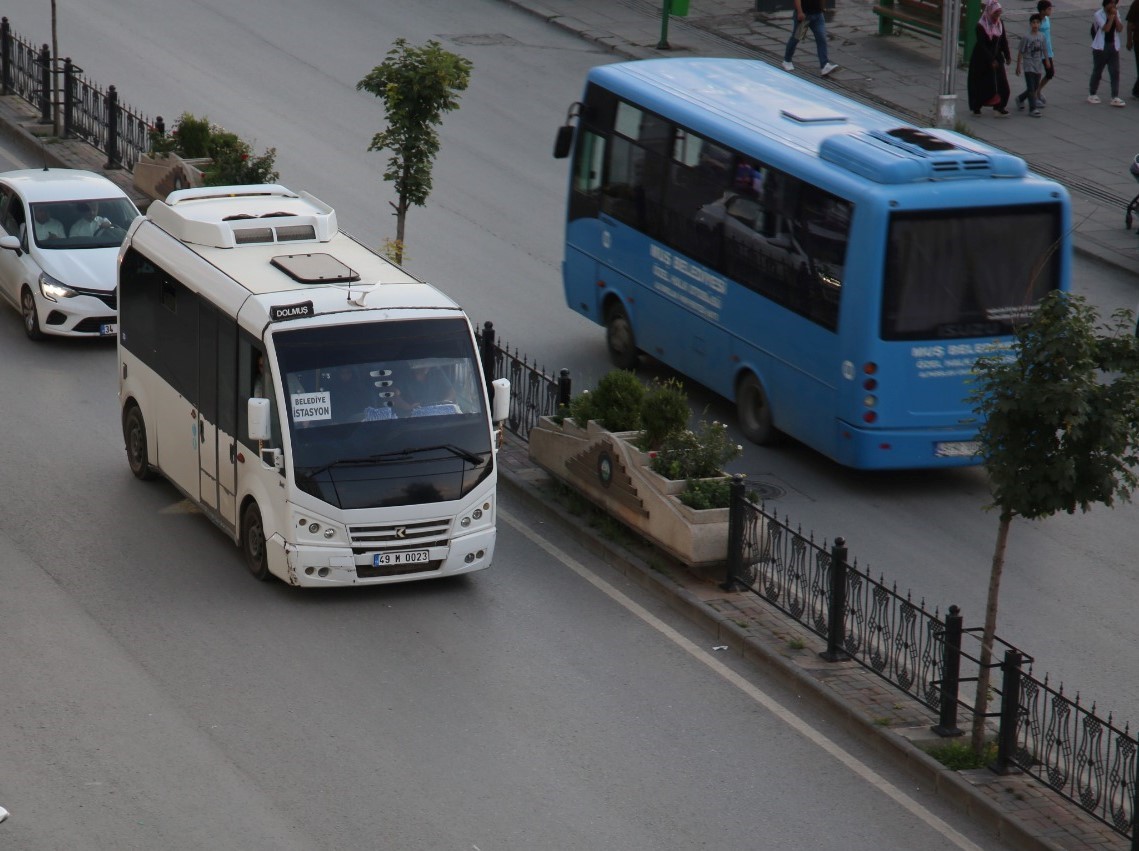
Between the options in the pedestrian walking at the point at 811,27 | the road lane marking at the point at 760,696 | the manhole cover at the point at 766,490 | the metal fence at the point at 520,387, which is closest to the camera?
the road lane marking at the point at 760,696

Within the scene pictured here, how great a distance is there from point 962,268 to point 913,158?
109 centimetres

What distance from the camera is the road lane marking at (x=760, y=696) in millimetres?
11023

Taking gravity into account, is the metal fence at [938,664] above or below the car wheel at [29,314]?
above

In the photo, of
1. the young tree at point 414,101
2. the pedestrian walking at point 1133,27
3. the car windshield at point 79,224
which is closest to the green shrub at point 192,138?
the car windshield at point 79,224

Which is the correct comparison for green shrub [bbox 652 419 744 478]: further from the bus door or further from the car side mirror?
the car side mirror

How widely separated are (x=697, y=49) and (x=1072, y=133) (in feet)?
23.5

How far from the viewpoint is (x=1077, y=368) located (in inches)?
422

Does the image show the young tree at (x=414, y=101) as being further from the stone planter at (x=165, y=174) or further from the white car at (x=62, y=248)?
the stone planter at (x=165, y=174)

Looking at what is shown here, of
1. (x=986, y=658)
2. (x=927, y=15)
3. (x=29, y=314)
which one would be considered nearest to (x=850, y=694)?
(x=986, y=658)

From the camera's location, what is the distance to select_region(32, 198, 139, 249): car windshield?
68.1ft

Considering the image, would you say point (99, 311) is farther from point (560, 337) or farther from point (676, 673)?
point (676, 673)

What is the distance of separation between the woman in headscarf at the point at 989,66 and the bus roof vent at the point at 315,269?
17728 millimetres

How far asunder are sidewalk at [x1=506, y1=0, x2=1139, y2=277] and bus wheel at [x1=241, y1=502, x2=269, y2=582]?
550 inches

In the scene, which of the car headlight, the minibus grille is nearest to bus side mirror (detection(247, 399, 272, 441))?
the minibus grille
